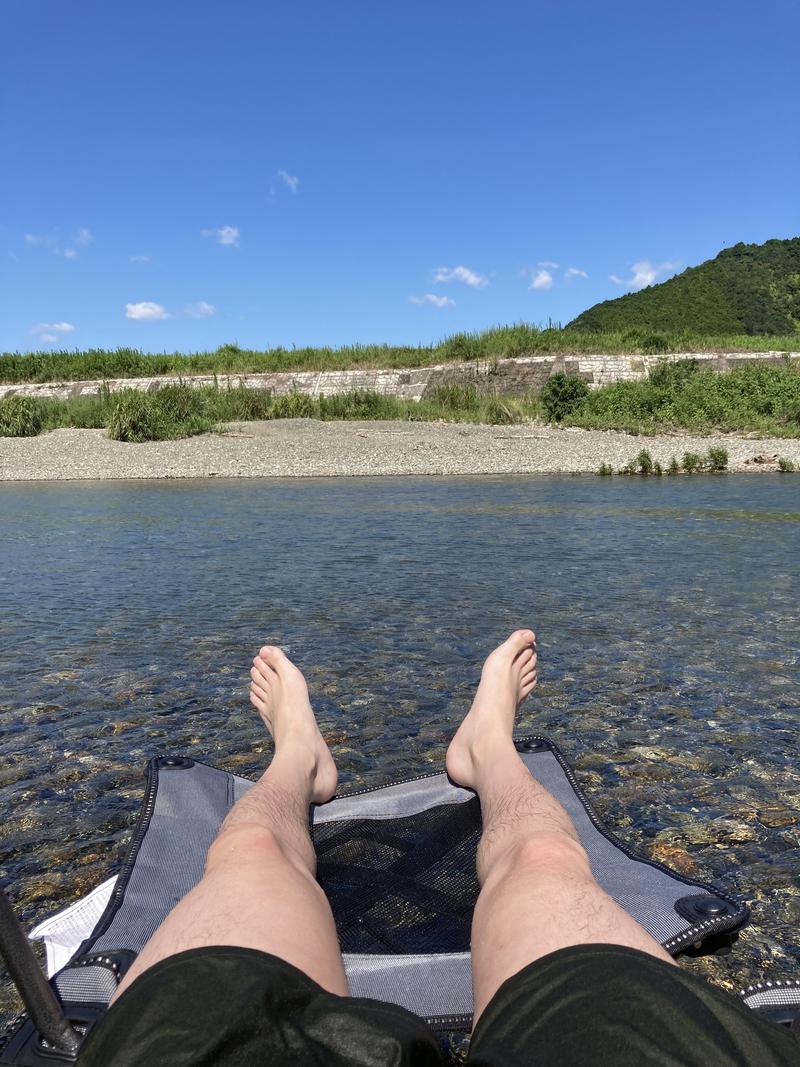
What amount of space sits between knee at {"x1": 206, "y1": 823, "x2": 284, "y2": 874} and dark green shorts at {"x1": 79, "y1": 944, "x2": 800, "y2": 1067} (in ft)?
1.18

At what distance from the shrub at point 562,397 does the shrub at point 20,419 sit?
10.9 meters

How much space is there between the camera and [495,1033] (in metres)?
0.95

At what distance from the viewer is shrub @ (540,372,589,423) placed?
17312 millimetres

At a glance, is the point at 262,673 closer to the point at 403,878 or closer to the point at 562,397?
the point at 403,878

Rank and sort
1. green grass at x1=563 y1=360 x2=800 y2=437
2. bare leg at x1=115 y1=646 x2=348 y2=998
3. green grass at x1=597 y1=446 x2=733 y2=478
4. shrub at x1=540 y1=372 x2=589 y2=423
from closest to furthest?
bare leg at x1=115 y1=646 x2=348 y2=998 → green grass at x1=597 y1=446 x2=733 y2=478 → green grass at x1=563 y1=360 x2=800 y2=437 → shrub at x1=540 y1=372 x2=589 y2=423

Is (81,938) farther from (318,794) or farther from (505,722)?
(505,722)

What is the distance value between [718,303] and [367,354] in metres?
27.4

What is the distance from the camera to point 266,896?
1.24 m

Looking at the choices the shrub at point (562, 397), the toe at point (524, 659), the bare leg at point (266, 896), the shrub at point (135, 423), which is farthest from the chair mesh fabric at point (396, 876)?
the shrub at point (562, 397)

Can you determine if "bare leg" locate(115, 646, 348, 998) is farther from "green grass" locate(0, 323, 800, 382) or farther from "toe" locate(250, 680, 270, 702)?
"green grass" locate(0, 323, 800, 382)

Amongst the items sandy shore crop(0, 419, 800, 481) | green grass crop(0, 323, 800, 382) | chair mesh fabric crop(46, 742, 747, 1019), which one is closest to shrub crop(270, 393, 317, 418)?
sandy shore crop(0, 419, 800, 481)

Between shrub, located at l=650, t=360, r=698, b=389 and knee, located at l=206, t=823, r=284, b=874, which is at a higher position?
shrub, located at l=650, t=360, r=698, b=389

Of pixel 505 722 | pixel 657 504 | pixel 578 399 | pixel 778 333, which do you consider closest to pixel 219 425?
pixel 578 399

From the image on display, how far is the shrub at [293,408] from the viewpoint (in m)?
18.4
